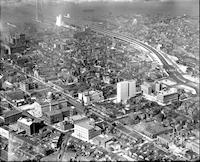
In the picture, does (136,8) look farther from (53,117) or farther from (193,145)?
(193,145)

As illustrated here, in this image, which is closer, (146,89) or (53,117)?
(53,117)

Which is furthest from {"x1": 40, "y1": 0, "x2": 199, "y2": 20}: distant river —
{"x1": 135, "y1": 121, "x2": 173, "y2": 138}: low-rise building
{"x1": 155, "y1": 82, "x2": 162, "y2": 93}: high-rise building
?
{"x1": 135, "y1": 121, "x2": 173, "y2": 138}: low-rise building

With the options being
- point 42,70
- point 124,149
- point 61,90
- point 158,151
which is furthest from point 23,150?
point 42,70

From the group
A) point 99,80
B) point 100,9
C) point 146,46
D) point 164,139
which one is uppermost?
point 100,9

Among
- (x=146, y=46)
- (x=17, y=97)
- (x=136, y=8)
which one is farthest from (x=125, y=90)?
(x=136, y=8)

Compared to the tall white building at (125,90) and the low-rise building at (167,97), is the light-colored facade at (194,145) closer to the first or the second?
the low-rise building at (167,97)

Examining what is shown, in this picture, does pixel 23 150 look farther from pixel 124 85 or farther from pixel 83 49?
pixel 83 49

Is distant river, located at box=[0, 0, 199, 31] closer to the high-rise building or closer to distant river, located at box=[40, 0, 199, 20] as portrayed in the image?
distant river, located at box=[40, 0, 199, 20]
